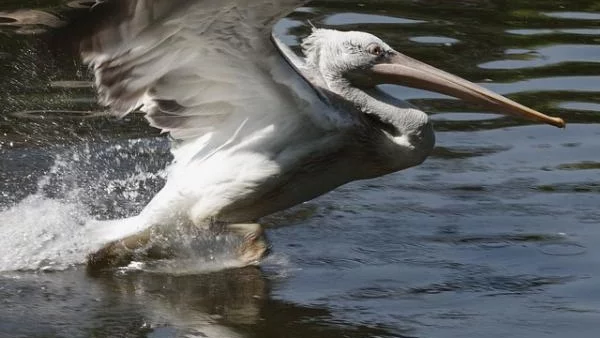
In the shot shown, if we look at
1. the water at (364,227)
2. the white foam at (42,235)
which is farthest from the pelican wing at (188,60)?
the white foam at (42,235)

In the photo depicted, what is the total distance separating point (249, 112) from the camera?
257 inches

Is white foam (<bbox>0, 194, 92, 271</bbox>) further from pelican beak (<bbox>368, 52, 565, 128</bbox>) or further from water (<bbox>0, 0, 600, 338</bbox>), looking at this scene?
pelican beak (<bbox>368, 52, 565, 128</bbox>)

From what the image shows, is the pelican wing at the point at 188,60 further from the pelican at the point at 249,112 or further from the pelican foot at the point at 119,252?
the pelican foot at the point at 119,252

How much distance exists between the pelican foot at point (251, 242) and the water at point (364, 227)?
0.08 metres

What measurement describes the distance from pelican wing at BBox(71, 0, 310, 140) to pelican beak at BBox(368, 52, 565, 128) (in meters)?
0.60

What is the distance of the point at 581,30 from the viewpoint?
1064 cm

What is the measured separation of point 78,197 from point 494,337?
102 inches

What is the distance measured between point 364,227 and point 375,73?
0.77 m

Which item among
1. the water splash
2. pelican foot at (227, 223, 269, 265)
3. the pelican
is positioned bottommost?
the water splash

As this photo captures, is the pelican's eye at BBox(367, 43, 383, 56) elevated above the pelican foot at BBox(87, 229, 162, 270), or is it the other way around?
the pelican's eye at BBox(367, 43, 383, 56)

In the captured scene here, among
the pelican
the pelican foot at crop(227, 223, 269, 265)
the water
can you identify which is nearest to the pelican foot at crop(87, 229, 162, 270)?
the pelican

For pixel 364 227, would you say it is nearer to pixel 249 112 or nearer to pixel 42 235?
pixel 249 112

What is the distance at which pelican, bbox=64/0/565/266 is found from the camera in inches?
243

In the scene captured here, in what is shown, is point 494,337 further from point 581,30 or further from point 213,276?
point 581,30
